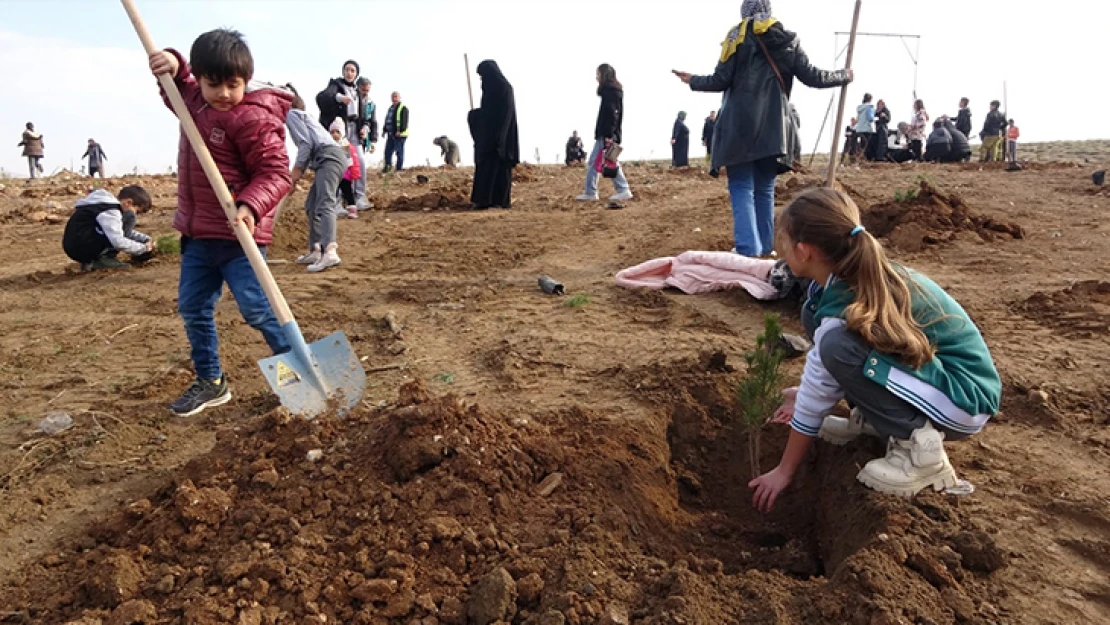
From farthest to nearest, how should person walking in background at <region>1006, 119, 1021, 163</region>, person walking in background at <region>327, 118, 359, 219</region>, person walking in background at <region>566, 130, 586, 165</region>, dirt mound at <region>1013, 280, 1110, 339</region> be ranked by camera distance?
person walking in background at <region>566, 130, 586, 165</region>
person walking in background at <region>1006, 119, 1021, 163</region>
person walking in background at <region>327, 118, 359, 219</region>
dirt mound at <region>1013, 280, 1110, 339</region>

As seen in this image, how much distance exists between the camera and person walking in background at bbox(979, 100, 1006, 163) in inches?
707

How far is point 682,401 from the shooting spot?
3.54 metres

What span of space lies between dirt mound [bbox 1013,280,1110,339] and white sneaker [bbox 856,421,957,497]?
8.26 feet

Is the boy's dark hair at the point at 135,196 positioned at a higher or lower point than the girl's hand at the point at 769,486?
higher

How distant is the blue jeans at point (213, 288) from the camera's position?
3.68 meters

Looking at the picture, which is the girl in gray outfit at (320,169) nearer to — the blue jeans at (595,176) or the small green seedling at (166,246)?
the small green seedling at (166,246)

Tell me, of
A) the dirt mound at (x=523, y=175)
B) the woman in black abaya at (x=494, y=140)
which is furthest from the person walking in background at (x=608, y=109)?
the dirt mound at (x=523, y=175)

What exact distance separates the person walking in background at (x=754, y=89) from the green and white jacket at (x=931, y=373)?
3.35 m

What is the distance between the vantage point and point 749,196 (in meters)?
5.98

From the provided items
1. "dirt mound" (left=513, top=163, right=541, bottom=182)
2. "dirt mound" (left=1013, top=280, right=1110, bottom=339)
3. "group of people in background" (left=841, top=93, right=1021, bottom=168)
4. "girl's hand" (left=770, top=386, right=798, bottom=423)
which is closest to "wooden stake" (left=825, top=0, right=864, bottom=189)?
"dirt mound" (left=1013, top=280, right=1110, bottom=339)

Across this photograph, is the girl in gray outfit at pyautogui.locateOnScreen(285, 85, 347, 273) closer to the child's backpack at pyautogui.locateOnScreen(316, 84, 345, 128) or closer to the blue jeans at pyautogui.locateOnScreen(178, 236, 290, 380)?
the blue jeans at pyautogui.locateOnScreen(178, 236, 290, 380)

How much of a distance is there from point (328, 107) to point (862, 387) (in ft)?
28.5

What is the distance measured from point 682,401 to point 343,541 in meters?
1.79

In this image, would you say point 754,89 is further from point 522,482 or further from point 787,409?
point 522,482
